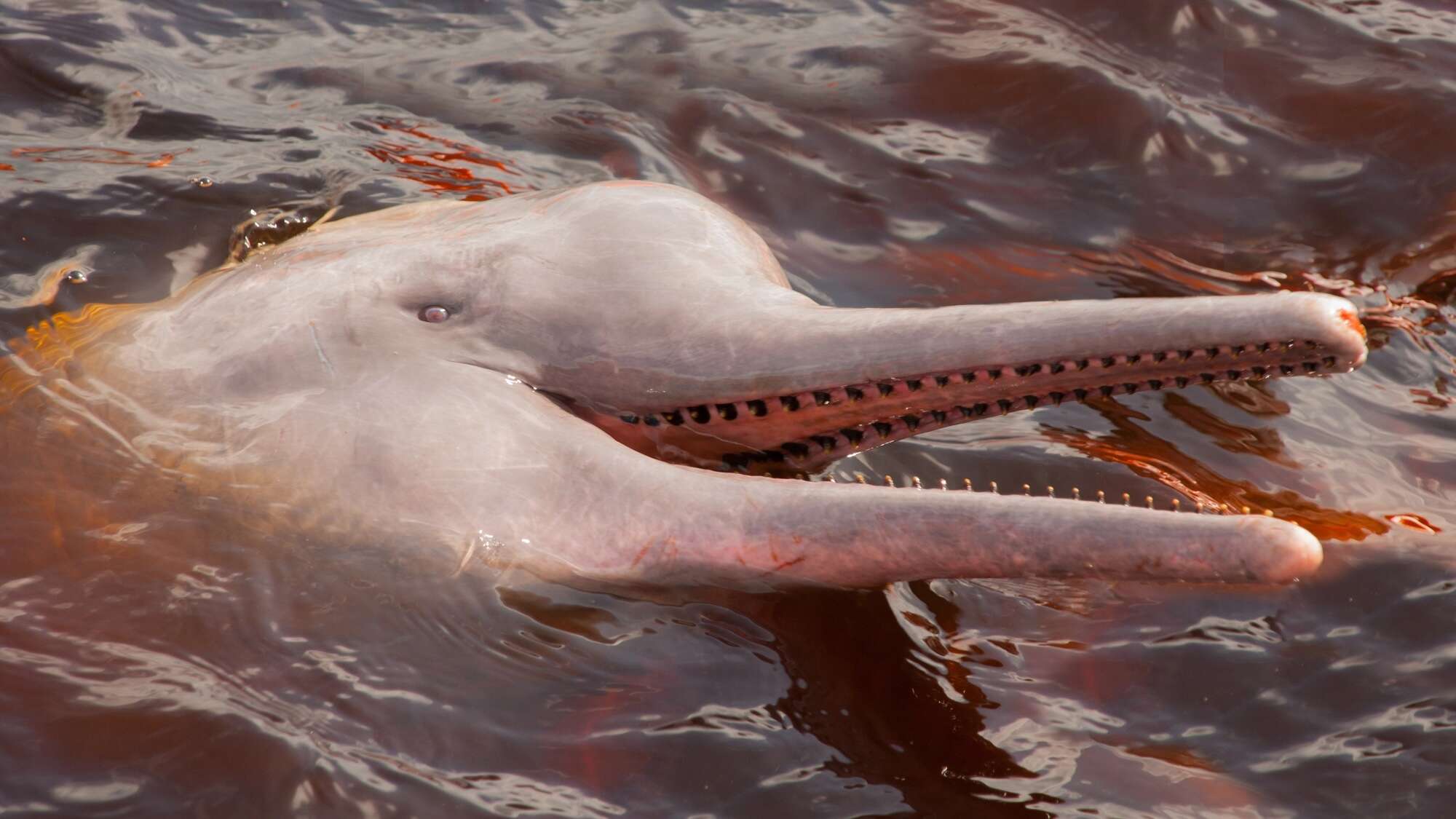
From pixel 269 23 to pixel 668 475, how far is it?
14.3 ft

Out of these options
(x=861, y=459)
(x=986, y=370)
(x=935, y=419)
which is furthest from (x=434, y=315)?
(x=986, y=370)

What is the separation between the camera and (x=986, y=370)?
3.55 meters

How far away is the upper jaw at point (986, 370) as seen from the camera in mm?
3324

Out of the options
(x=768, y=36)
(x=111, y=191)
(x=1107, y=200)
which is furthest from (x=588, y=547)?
(x=768, y=36)

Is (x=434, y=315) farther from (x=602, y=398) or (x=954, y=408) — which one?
(x=954, y=408)

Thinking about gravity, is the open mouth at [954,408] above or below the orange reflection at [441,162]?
above

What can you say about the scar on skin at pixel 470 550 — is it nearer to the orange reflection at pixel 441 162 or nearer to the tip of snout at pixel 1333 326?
the tip of snout at pixel 1333 326

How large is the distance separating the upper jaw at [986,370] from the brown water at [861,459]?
0.51m

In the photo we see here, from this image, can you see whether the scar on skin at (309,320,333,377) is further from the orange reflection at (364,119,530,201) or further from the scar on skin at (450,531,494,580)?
the orange reflection at (364,119,530,201)

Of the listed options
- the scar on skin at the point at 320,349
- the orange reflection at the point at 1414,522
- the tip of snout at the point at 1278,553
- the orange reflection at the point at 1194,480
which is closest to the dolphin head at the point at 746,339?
the scar on skin at the point at 320,349

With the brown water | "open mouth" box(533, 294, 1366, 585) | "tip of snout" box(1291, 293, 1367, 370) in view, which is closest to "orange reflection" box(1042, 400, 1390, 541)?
the brown water

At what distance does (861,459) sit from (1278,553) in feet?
5.86

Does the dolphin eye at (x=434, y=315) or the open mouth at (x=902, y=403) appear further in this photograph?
the dolphin eye at (x=434, y=315)

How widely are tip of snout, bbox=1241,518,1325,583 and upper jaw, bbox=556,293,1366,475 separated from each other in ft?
1.62
